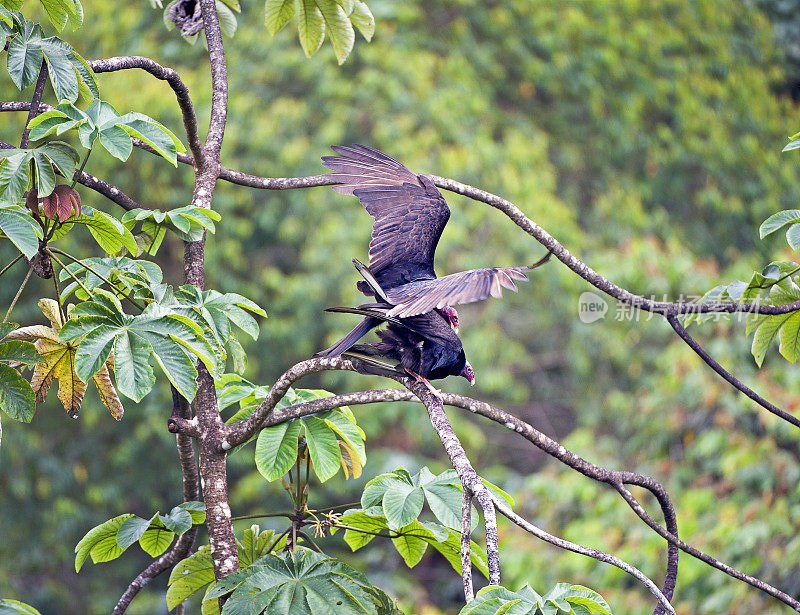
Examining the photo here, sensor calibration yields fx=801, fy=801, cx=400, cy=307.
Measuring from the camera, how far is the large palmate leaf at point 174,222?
1.87 metres

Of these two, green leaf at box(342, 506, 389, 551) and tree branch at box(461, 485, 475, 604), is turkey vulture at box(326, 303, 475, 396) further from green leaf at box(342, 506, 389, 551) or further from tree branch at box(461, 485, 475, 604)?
tree branch at box(461, 485, 475, 604)

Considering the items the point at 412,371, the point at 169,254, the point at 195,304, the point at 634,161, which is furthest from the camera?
the point at 634,161

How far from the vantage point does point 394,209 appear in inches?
92.3

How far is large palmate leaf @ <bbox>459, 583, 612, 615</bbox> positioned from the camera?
1.24 meters

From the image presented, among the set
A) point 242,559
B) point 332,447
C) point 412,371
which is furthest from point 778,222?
point 242,559

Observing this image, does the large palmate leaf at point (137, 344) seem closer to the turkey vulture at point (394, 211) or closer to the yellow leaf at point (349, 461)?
the yellow leaf at point (349, 461)

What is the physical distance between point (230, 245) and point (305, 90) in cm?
161

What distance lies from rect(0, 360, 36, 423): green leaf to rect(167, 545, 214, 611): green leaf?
1.94 feet

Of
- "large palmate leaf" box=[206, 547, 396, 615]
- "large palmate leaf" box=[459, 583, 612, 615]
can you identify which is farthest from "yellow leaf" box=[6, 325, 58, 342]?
"large palmate leaf" box=[459, 583, 612, 615]

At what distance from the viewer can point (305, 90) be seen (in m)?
6.73

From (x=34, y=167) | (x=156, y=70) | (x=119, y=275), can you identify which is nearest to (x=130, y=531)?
(x=119, y=275)

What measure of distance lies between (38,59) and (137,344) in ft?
2.19

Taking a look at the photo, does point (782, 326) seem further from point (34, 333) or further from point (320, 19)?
point (34, 333)

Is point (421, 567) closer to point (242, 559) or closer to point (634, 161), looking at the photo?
point (634, 161)
